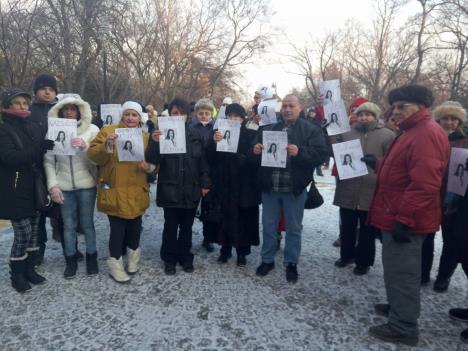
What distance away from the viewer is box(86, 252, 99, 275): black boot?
3953 mm

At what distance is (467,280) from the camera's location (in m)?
4.05

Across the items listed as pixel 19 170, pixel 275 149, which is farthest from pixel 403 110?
pixel 19 170

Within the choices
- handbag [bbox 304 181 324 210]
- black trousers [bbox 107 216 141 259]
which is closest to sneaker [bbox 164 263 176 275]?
black trousers [bbox 107 216 141 259]

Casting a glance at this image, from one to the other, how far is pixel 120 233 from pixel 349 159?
104 inches

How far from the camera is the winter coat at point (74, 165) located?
3.66 metres

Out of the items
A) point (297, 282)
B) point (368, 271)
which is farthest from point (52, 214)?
point (368, 271)

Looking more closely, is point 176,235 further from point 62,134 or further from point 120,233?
point 62,134

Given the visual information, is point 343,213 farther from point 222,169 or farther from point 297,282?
point 222,169

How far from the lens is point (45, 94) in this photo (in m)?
4.12

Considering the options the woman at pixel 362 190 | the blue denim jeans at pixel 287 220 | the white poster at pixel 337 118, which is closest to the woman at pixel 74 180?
the blue denim jeans at pixel 287 220

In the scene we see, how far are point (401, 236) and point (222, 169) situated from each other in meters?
2.16

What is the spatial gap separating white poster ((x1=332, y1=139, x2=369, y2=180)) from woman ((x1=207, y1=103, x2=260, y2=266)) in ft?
3.11

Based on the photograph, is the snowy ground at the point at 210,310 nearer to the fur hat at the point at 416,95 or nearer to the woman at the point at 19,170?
the woman at the point at 19,170

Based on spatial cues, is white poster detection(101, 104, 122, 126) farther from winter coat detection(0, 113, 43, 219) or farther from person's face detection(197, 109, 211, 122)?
winter coat detection(0, 113, 43, 219)
